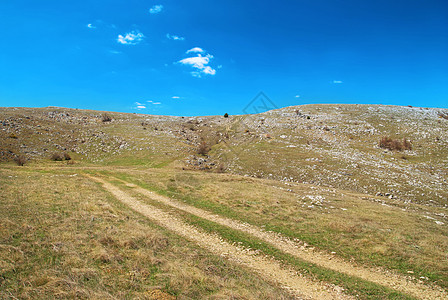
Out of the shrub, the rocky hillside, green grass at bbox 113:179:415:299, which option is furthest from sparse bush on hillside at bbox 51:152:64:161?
green grass at bbox 113:179:415:299

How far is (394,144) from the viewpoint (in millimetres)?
47469

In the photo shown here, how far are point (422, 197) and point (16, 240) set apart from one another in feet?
131

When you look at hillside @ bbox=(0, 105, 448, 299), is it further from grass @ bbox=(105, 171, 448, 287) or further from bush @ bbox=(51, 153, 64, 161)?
bush @ bbox=(51, 153, 64, 161)

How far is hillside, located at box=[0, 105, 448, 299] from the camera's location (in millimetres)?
8336

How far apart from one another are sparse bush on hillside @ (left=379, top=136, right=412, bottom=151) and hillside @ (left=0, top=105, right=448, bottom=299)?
3.22 feet

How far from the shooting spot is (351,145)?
165 feet

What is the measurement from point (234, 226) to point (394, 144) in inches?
1968

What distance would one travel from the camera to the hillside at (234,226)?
8.34 metres

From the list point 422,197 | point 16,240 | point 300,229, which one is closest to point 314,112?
point 422,197

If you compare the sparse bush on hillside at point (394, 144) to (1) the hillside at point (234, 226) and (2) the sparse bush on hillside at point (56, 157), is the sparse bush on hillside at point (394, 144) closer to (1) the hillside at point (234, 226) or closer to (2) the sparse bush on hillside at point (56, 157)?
(1) the hillside at point (234, 226)

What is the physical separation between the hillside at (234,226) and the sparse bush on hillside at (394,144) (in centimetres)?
98

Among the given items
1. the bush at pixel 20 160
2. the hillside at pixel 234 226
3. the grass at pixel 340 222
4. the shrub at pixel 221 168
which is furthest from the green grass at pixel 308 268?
the bush at pixel 20 160

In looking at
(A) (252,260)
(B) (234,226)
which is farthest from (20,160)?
(A) (252,260)

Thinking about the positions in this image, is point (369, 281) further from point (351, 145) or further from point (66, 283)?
point (351, 145)
